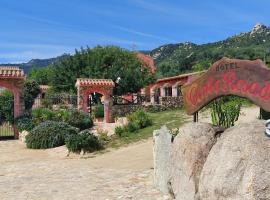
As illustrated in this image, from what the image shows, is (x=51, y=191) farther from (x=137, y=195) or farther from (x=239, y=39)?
(x=239, y=39)

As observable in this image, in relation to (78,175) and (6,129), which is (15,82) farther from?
(78,175)

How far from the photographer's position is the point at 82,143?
15938mm

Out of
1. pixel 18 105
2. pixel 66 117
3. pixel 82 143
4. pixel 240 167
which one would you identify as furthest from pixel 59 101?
pixel 240 167

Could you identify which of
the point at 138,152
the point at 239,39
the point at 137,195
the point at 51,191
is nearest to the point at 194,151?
the point at 137,195

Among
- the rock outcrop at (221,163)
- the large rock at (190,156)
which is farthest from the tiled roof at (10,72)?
the large rock at (190,156)

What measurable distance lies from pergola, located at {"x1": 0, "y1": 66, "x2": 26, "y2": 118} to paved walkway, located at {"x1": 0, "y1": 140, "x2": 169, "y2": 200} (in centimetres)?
714

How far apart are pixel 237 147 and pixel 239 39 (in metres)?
72.8


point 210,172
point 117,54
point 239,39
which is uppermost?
point 239,39

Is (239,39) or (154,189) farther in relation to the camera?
(239,39)

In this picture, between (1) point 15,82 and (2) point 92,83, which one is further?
(2) point 92,83

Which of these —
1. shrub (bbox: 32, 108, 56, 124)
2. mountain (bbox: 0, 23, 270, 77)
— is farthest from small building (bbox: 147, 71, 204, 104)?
shrub (bbox: 32, 108, 56, 124)

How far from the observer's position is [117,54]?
41.8m

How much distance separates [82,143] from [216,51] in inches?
1854

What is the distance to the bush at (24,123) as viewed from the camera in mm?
22141
